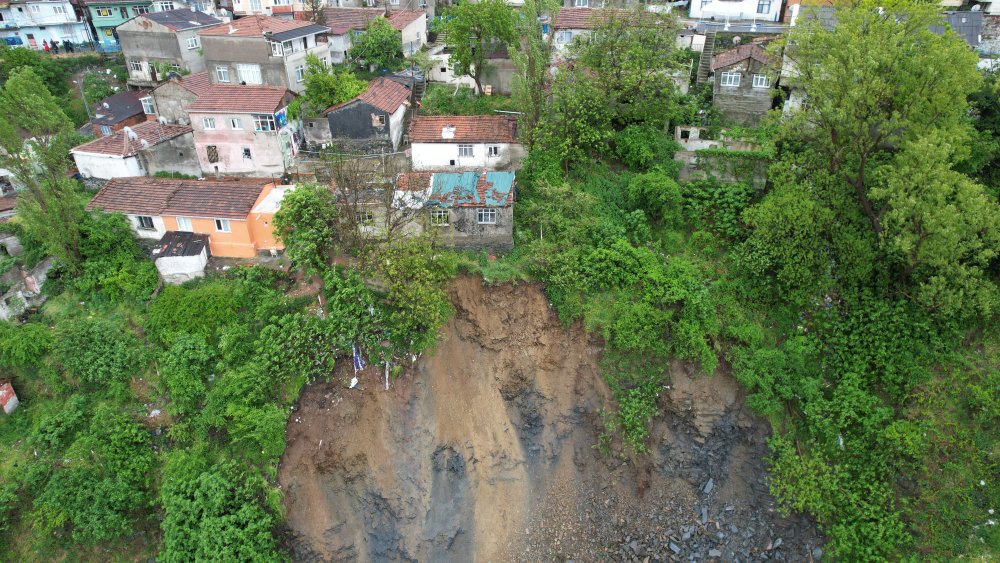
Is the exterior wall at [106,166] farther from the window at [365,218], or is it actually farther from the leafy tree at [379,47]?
the leafy tree at [379,47]

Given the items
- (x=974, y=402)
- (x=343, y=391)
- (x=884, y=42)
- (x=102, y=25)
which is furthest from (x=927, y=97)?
(x=102, y=25)

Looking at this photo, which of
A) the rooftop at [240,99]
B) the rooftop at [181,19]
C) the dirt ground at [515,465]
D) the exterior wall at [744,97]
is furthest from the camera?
the rooftop at [181,19]

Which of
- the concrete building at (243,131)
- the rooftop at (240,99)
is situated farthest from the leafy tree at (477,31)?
the rooftop at (240,99)

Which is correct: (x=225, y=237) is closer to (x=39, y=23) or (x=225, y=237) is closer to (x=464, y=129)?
(x=464, y=129)

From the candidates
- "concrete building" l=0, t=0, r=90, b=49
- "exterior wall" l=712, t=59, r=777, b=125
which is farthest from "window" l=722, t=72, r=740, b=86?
"concrete building" l=0, t=0, r=90, b=49

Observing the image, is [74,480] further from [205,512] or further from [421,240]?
[421,240]

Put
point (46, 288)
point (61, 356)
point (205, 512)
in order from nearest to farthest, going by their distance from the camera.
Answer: point (205, 512) → point (61, 356) → point (46, 288)

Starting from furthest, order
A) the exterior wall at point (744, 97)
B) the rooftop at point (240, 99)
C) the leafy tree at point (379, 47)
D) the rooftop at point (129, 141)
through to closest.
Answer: the leafy tree at point (379, 47)
the rooftop at point (129, 141)
the exterior wall at point (744, 97)
the rooftop at point (240, 99)
